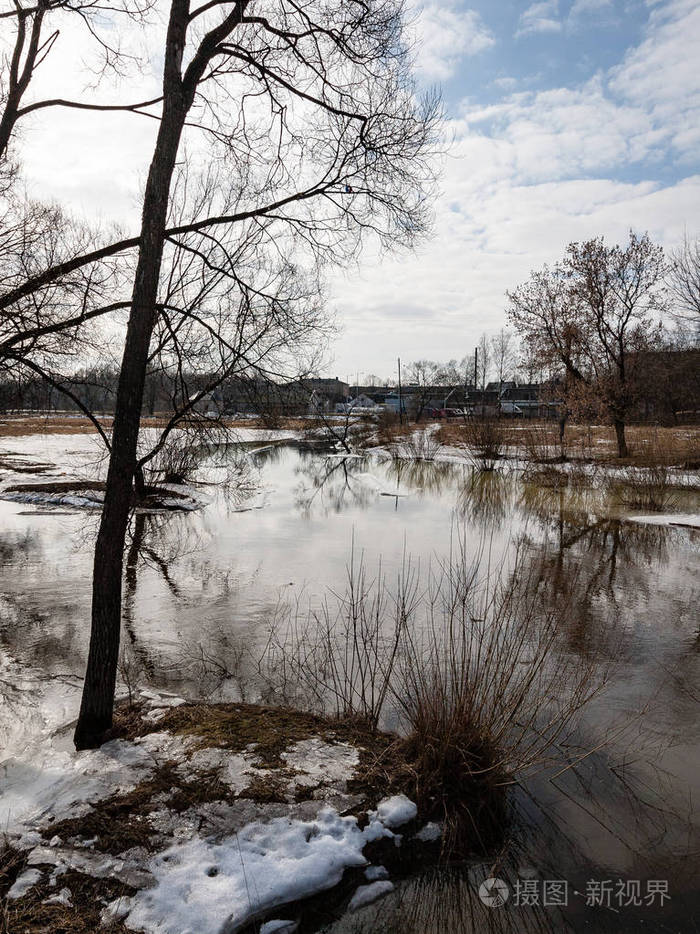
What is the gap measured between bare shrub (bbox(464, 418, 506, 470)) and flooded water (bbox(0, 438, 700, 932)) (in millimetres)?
6573

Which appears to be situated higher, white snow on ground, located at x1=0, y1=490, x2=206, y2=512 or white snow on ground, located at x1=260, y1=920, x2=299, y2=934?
white snow on ground, located at x1=0, y1=490, x2=206, y2=512

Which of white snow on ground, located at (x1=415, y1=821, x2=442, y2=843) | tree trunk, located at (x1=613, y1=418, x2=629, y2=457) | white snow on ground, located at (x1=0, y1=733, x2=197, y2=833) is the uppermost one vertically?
tree trunk, located at (x1=613, y1=418, x2=629, y2=457)

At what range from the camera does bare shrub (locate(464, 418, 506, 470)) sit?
25578mm

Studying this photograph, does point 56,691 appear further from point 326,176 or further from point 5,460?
point 5,460

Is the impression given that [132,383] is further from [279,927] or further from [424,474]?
[424,474]

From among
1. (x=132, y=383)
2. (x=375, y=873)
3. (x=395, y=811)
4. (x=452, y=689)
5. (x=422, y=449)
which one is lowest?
(x=375, y=873)

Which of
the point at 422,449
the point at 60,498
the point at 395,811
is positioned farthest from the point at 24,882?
the point at 422,449

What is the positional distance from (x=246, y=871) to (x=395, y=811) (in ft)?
3.31

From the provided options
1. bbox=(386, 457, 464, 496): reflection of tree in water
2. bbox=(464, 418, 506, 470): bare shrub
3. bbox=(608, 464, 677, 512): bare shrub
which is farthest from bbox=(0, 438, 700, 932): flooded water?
bbox=(464, 418, 506, 470): bare shrub

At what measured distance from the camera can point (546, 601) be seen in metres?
8.55

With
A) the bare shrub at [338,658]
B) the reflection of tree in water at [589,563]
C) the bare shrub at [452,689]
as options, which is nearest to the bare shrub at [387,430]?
the reflection of tree in water at [589,563]

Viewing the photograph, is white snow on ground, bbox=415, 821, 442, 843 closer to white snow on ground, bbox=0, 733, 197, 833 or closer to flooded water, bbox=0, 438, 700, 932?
flooded water, bbox=0, 438, 700, 932

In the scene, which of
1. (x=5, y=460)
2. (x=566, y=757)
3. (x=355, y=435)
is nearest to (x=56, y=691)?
(x=566, y=757)

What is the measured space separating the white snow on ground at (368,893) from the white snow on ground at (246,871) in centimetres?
12
